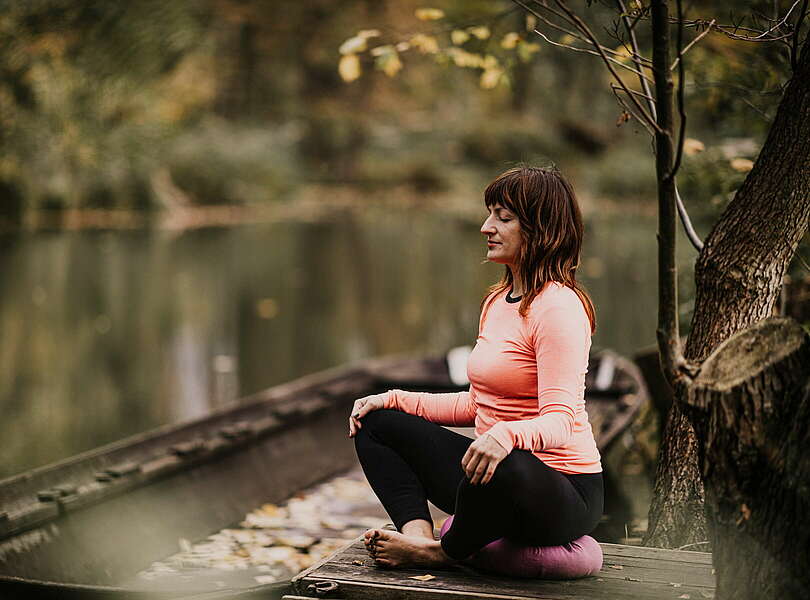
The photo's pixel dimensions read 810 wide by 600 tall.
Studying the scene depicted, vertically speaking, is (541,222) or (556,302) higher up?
(541,222)

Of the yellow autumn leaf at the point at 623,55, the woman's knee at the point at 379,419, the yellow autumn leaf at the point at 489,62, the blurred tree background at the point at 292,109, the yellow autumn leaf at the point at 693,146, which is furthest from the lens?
the blurred tree background at the point at 292,109

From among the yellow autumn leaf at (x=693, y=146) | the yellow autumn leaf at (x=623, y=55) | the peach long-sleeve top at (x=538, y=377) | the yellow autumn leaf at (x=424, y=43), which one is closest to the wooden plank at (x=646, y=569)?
the peach long-sleeve top at (x=538, y=377)

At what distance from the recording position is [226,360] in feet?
33.6

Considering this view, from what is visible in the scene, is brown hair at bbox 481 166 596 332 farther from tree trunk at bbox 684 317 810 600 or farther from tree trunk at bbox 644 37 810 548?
tree trunk at bbox 644 37 810 548

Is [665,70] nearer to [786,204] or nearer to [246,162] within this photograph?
[786,204]

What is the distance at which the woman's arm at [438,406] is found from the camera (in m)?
3.10

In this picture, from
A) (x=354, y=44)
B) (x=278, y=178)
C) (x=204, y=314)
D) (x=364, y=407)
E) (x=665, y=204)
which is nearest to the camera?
(x=665, y=204)

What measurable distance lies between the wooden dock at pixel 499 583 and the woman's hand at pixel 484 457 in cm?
30

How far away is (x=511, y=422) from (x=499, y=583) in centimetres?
42

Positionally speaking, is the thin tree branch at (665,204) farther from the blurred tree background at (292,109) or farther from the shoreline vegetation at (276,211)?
the shoreline vegetation at (276,211)

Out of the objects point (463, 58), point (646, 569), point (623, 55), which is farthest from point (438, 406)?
point (463, 58)

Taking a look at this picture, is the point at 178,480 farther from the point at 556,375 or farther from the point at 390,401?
the point at 556,375

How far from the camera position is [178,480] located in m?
4.66

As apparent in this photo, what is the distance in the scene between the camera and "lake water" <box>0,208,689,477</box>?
8484mm
